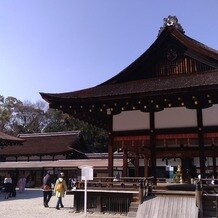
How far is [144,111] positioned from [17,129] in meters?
61.8

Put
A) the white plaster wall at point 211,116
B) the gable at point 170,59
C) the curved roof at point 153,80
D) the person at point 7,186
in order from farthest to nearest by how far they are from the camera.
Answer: the person at point 7,186, the gable at point 170,59, the curved roof at point 153,80, the white plaster wall at point 211,116

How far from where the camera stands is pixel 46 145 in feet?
143

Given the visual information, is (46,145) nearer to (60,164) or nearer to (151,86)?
(60,164)

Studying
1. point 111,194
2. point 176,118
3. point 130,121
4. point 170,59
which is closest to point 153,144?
point 176,118

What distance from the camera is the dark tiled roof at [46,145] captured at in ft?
136

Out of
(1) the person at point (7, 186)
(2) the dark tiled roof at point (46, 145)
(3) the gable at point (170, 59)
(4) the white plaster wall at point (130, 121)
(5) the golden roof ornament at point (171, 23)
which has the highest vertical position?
(5) the golden roof ornament at point (171, 23)

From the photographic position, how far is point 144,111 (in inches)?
553

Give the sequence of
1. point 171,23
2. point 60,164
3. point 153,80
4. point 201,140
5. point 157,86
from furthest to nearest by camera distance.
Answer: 1. point 60,164
2. point 171,23
3. point 153,80
4. point 157,86
5. point 201,140

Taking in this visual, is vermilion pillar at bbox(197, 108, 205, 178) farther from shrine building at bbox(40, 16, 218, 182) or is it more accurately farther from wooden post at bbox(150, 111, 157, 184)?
wooden post at bbox(150, 111, 157, 184)

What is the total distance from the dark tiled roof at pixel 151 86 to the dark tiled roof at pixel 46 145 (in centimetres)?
2693

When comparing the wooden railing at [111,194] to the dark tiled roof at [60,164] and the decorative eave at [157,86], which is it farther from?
the dark tiled roof at [60,164]

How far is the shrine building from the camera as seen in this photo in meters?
12.9

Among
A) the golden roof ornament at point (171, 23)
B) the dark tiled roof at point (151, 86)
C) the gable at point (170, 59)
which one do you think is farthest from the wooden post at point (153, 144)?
the golden roof ornament at point (171, 23)

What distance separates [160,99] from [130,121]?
6.55 ft
